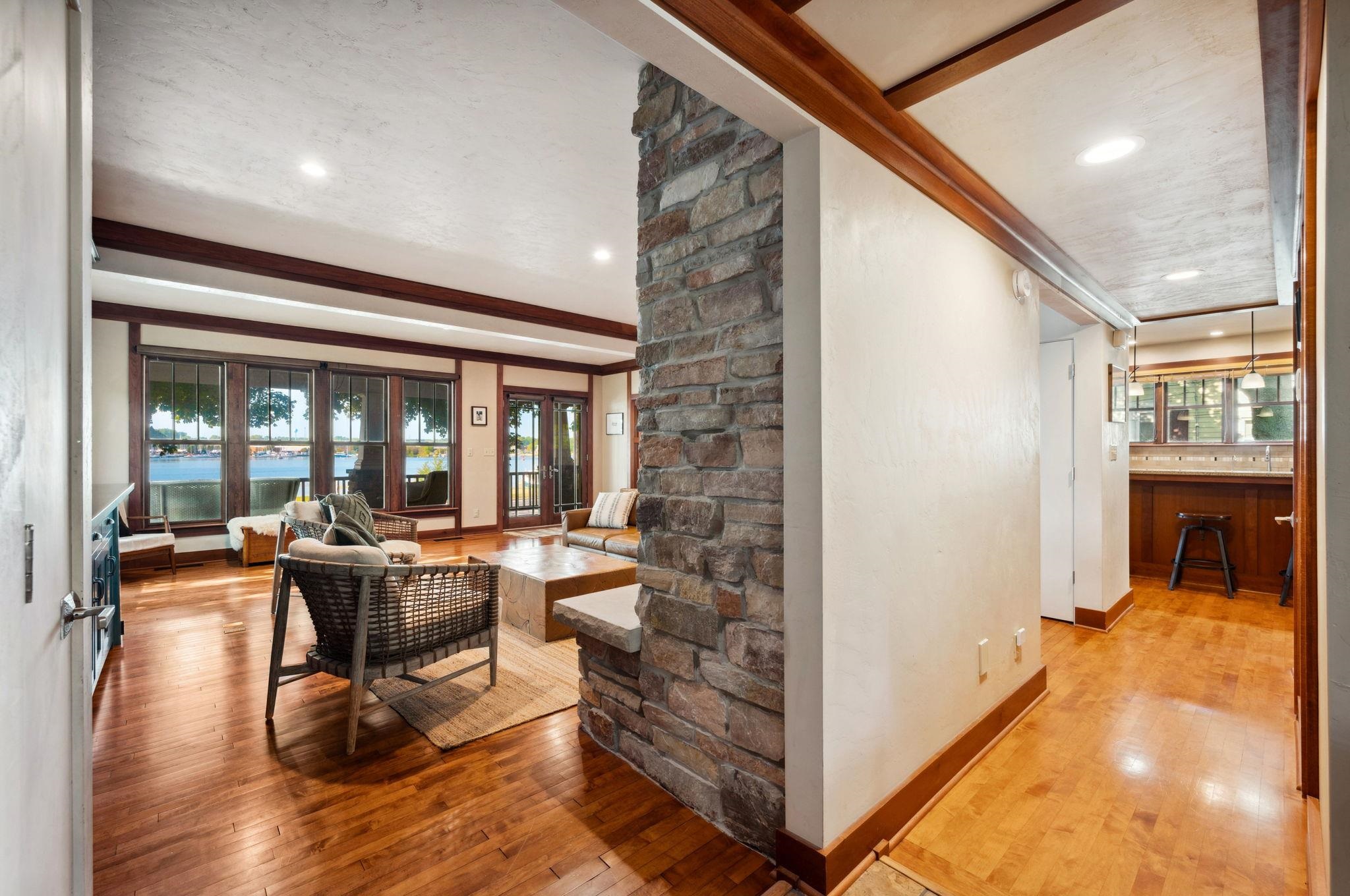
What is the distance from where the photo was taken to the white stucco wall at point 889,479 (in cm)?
167

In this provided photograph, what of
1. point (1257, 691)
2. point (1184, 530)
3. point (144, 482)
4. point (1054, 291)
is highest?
point (1054, 291)

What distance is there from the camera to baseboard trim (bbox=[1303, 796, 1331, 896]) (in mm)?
1523

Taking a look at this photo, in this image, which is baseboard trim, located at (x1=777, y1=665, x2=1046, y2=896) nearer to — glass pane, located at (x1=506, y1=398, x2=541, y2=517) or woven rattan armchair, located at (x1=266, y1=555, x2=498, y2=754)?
woven rattan armchair, located at (x1=266, y1=555, x2=498, y2=754)

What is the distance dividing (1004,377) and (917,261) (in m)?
0.91

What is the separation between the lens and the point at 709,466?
1.96 m

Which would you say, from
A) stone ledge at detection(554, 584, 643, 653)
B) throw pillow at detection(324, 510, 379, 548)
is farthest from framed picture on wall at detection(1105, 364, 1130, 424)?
throw pillow at detection(324, 510, 379, 548)

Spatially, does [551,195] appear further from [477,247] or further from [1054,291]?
[1054,291]

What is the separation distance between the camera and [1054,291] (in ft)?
11.3

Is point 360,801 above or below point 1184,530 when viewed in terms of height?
below

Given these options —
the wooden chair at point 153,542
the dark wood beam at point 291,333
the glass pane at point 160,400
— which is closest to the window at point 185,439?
the glass pane at point 160,400

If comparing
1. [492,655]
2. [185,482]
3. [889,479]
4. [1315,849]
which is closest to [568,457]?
[185,482]

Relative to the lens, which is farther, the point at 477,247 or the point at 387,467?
the point at 387,467

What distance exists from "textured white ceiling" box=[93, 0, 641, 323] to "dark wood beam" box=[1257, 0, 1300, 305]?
1.84 metres

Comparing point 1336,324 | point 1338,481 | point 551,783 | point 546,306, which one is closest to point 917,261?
point 1336,324
